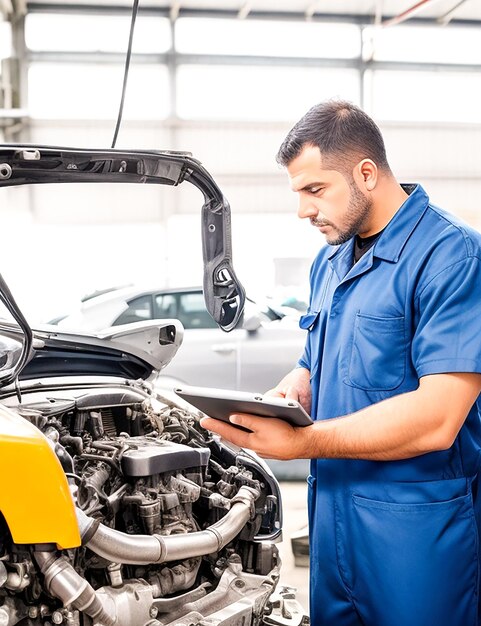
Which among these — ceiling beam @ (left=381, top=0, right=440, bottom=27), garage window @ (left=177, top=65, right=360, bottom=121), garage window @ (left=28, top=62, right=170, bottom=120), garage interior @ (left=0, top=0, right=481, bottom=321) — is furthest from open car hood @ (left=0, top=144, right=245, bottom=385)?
ceiling beam @ (left=381, top=0, right=440, bottom=27)

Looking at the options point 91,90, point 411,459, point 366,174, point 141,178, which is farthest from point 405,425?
point 91,90

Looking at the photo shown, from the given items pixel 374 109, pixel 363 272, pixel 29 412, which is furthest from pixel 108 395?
pixel 374 109

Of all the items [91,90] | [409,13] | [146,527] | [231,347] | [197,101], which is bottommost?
[231,347]

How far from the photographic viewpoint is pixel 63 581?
6.16ft

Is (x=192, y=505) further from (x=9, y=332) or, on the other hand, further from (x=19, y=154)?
(x=19, y=154)

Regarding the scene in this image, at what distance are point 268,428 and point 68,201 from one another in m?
7.99

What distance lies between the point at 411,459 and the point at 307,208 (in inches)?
26.0

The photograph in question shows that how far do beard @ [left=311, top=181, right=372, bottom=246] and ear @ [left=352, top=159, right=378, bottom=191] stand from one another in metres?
0.02

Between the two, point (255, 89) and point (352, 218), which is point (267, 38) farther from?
point (352, 218)

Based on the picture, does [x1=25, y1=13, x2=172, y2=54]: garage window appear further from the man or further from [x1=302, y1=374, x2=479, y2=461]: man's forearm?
[x1=302, y1=374, x2=479, y2=461]: man's forearm

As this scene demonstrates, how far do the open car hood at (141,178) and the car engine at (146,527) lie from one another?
1.03 ft

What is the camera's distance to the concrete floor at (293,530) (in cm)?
368

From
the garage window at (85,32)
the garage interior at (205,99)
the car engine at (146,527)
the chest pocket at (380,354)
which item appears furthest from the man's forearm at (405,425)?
the garage window at (85,32)

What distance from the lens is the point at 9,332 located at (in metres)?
2.59
